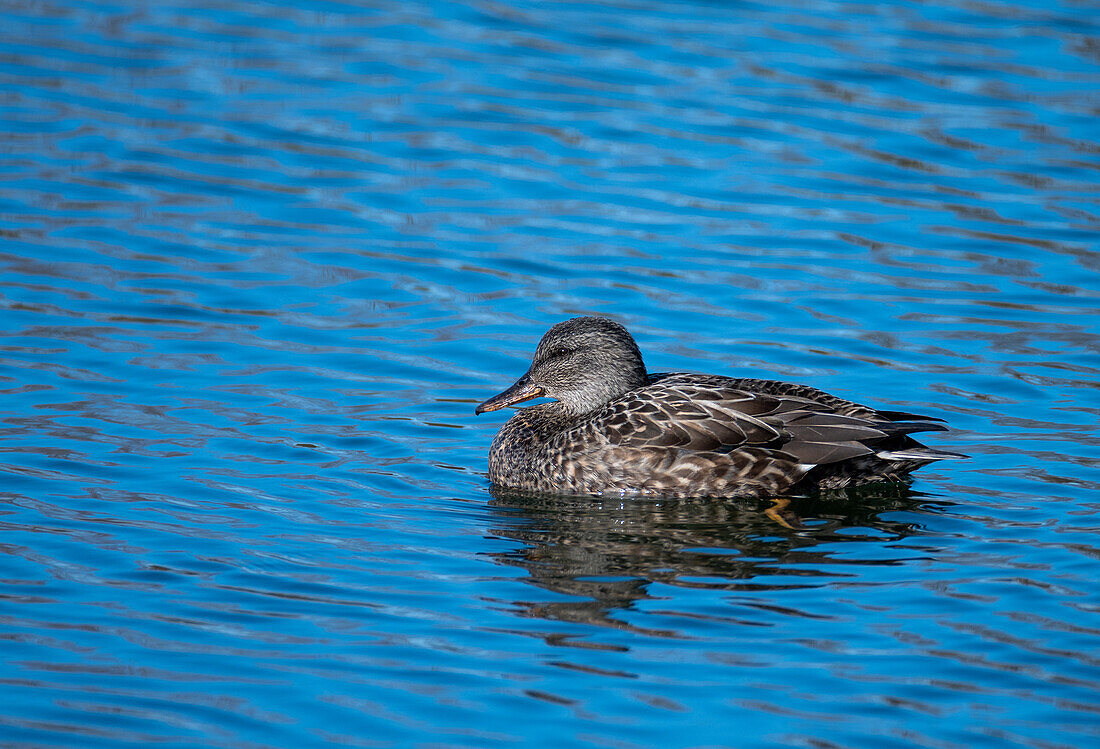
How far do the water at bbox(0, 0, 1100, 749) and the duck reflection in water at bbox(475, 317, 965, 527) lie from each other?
0.22m

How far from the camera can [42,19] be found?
18.6 metres

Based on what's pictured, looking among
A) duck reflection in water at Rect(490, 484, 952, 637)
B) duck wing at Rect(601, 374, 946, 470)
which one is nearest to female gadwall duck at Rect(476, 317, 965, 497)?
duck wing at Rect(601, 374, 946, 470)

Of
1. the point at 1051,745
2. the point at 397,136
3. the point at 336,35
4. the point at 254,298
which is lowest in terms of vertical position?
the point at 1051,745

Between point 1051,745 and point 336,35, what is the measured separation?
1437 cm

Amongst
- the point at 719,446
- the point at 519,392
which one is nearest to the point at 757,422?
the point at 719,446

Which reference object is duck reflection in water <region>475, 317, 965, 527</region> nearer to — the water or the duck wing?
the duck wing

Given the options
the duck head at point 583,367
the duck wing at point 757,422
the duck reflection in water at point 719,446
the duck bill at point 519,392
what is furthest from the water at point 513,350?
the duck head at point 583,367

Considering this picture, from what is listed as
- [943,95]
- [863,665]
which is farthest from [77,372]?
[943,95]

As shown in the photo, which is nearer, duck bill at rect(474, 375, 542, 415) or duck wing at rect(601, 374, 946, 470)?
duck wing at rect(601, 374, 946, 470)

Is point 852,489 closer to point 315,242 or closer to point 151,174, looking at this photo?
point 315,242

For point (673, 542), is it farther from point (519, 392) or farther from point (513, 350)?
point (513, 350)

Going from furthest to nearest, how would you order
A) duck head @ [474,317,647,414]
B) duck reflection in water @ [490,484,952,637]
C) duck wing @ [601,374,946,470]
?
duck head @ [474,317,647,414] → duck wing @ [601,374,946,470] → duck reflection in water @ [490,484,952,637]

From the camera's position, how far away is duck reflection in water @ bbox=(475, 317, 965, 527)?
884 centimetres

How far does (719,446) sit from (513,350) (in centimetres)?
300
